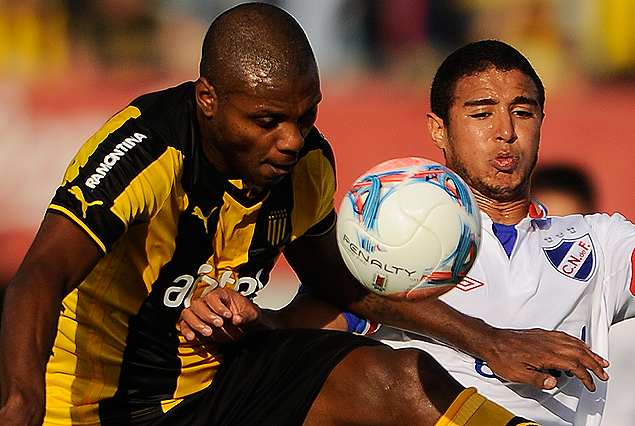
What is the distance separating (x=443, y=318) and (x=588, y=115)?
13.8ft

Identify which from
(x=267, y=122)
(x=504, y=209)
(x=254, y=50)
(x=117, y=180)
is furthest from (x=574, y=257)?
(x=117, y=180)

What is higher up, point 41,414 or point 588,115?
point 588,115

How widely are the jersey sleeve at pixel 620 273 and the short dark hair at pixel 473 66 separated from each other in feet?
2.01

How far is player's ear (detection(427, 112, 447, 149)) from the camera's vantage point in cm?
388

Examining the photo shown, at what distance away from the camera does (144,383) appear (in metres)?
3.22

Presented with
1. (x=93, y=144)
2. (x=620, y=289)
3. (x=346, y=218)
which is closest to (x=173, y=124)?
(x=93, y=144)

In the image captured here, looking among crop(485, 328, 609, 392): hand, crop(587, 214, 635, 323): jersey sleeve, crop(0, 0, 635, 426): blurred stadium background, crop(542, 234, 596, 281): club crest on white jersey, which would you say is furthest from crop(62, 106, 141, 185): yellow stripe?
crop(0, 0, 635, 426): blurred stadium background

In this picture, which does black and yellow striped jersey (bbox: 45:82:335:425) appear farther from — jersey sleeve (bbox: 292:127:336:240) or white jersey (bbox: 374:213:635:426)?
white jersey (bbox: 374:213:635:426)

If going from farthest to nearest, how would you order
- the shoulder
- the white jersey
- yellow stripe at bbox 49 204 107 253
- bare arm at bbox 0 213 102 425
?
the white jersey < the shoulder < yellow stripe at bbox 49 204 107 253 < bare arm at bbox 0 213 102 425

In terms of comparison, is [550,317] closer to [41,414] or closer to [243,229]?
[243,229]

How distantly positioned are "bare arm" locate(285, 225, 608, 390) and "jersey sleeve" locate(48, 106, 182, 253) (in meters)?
0.80

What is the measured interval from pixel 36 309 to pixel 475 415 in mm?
1295

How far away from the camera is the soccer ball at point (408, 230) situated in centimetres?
268

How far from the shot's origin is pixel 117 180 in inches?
109
